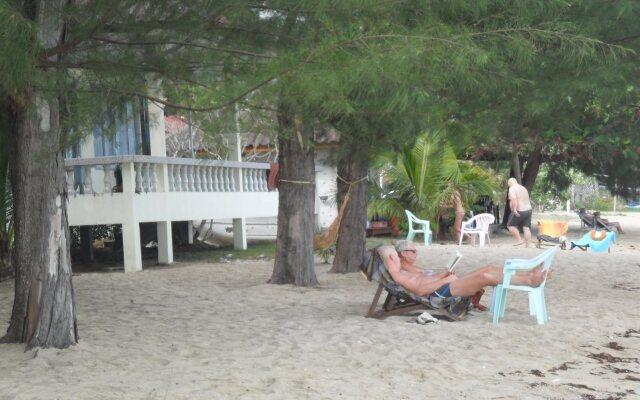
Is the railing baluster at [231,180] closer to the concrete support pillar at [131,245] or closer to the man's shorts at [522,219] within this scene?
the concrete support pillar at [131,245]

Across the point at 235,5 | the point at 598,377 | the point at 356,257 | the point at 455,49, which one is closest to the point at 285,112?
the point at 235,5

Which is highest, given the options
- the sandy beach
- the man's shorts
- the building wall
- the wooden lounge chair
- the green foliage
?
the green foliage

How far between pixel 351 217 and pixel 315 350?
584cm

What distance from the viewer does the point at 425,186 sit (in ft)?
68.6

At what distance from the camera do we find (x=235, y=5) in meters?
6.14

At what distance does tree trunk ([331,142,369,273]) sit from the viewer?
12.5m

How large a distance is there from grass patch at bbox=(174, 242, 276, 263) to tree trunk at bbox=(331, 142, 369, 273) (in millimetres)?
3430


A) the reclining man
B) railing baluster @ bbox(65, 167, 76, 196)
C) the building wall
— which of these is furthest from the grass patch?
the reclining man

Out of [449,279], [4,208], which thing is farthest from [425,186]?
[449,279]

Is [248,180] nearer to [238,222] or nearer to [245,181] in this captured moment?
[245,181]

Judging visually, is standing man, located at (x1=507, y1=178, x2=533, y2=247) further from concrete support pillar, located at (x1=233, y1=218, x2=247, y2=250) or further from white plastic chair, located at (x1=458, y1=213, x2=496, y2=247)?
concrete support pillar, located at (x1=233, y1=218, x2=247, y2=250)

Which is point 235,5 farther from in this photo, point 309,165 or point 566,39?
point 309,165

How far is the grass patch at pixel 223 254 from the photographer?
16031 millimetres

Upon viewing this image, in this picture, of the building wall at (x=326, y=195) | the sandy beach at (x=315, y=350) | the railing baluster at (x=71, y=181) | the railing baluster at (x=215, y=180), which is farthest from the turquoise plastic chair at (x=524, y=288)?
the building wall at (x=326, y=195)
